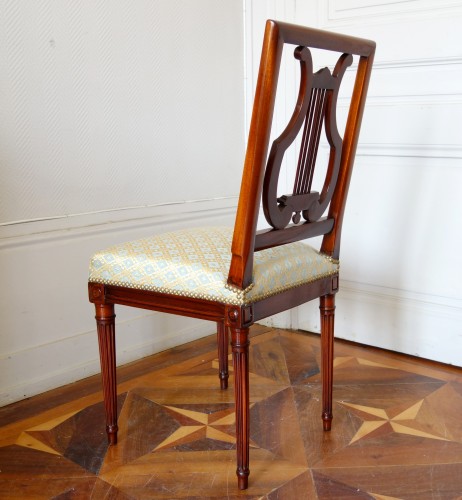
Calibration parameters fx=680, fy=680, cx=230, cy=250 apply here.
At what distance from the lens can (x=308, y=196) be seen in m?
1.47

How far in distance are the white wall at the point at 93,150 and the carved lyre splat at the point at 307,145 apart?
826 mm

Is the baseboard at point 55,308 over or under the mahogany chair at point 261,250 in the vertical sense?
under

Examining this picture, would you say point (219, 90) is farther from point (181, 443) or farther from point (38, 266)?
point (181, 443)

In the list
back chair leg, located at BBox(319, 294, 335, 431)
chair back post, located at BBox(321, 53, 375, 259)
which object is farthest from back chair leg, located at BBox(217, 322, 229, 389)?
chair back post, located at BBox(321, 53, 375, 259)

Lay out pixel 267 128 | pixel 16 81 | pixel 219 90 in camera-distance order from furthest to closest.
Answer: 1. pixel 219 90
2. pixel 16 81
3. pixel 267 128

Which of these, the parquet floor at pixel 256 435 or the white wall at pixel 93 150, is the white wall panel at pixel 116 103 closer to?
the white wall at pixel 93 150

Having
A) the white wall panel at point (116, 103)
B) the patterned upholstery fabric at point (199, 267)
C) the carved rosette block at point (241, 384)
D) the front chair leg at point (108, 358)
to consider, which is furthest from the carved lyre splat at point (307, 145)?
the white wall panel at point (116, 103)

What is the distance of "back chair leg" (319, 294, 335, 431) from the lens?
5.49 feet

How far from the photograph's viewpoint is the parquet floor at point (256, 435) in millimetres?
1472

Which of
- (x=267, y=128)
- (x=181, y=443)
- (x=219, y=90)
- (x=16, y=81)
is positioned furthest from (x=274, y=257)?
(x=219, y=90)

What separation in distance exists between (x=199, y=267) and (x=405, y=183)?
1056 millimetres

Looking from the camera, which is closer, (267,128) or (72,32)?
(267,128)

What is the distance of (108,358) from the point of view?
62.7 inches

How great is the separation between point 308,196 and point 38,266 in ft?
2.90
